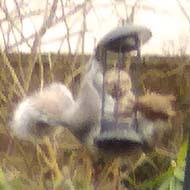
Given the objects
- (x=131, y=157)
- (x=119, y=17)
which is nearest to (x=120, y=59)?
(x=119, y=17)

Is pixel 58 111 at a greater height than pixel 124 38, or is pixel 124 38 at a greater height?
pixel 124 38

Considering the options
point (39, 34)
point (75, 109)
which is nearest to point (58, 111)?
point (75, 109)

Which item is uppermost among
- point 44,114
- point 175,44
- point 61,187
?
point 175,44

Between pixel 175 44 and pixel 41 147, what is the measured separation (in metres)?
0.30

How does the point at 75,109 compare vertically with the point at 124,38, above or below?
below

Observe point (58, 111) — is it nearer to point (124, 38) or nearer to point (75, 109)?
point (75, 109)

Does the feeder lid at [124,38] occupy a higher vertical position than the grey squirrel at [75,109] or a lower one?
higher

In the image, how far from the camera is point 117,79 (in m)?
1.08

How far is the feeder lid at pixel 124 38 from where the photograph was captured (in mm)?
1063

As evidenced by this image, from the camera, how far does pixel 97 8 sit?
109 cm

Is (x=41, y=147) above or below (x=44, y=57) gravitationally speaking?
below

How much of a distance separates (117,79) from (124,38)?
0.07 metres

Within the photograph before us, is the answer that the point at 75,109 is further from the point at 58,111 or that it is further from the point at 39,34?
the point at 39,34

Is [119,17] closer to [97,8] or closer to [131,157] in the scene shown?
[97,8]
